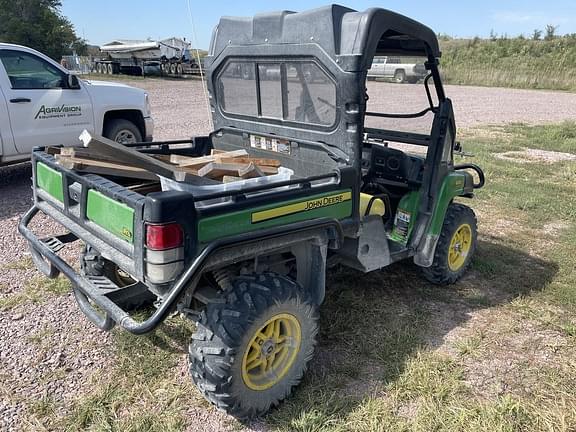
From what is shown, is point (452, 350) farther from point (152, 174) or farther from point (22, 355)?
point (22, 355)

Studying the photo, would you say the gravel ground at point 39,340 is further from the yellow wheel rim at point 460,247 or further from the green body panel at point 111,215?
the yellow wheel rim at point 460,247

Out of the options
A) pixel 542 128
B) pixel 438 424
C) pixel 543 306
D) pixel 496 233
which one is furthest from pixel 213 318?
pixel 542 128

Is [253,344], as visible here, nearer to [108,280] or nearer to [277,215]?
[277,215]

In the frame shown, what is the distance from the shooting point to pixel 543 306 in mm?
4195

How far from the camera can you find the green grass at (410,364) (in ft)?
9.28

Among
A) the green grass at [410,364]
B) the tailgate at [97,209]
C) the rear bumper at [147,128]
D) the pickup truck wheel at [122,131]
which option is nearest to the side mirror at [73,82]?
the pickup truck wheel at [122,131]

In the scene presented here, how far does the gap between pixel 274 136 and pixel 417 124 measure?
1.28 meters

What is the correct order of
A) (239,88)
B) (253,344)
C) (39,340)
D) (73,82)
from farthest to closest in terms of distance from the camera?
(73,82) < (239,88) < (39,340) < (253,344)

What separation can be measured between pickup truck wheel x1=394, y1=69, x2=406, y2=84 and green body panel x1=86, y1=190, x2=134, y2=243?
2.25 meters

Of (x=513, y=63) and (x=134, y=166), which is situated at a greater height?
(x=134, y=166)

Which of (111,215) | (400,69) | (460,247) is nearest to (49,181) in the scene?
(111,215)

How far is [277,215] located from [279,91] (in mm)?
1161

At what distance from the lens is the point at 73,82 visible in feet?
23.3

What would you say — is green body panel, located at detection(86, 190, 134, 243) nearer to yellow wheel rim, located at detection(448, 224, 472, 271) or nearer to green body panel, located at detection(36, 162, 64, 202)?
Answer: green body panel, located at detection(36, 162, 64, 202)
